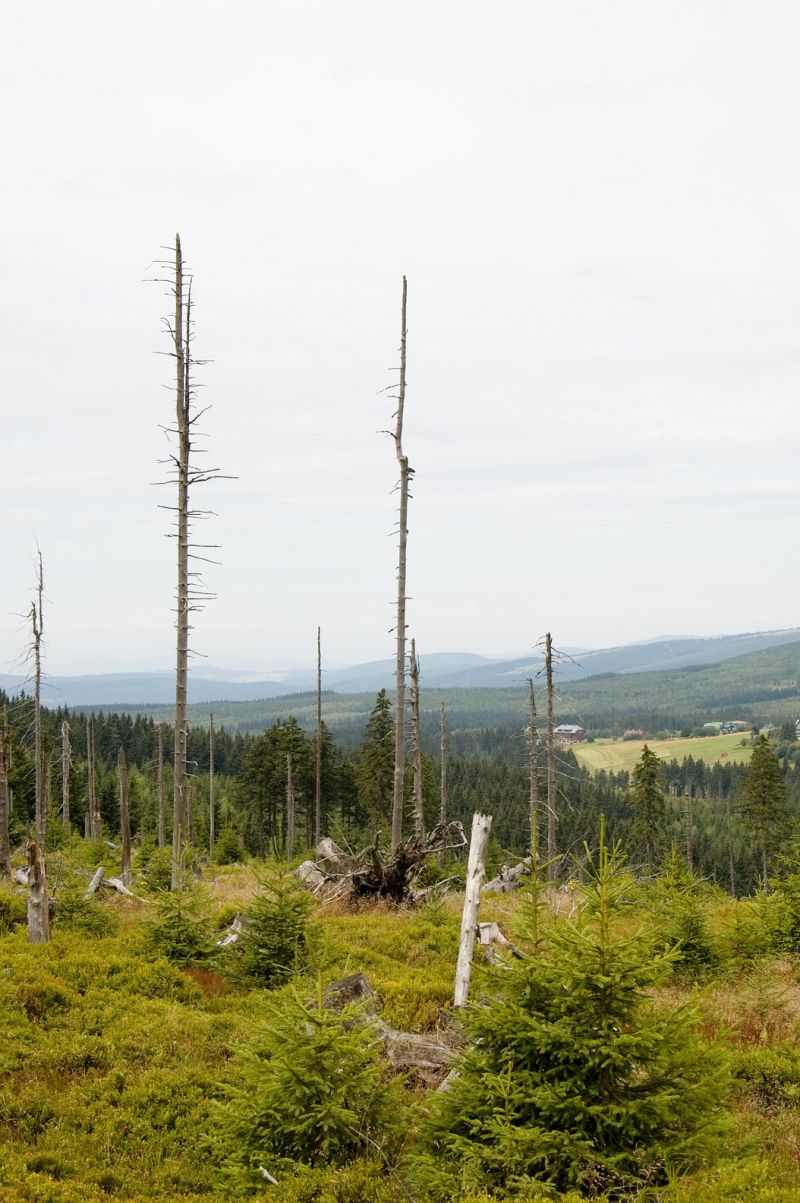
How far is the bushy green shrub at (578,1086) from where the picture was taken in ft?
17.7

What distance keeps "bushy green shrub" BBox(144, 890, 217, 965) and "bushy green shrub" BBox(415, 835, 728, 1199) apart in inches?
328

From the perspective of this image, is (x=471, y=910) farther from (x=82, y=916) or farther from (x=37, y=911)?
(x=82, y=916)

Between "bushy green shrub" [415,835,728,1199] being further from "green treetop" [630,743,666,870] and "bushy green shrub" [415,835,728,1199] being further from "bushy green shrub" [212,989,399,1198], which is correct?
"green treetop" [630,743,666,870]

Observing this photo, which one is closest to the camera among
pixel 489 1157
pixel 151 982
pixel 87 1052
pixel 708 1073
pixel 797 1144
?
pixel 489 1157

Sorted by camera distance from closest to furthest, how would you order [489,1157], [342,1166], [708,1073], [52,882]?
[489,1157] → [708,1073] → [342,1166] → [52,882]

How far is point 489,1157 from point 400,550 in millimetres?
17115

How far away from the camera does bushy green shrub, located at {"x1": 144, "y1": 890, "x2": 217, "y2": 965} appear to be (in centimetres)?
1324

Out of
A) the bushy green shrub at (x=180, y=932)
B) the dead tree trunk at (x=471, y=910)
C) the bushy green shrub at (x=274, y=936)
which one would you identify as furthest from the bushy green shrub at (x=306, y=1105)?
the bushy green shrub at (x=180, y=932)

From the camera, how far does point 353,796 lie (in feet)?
205

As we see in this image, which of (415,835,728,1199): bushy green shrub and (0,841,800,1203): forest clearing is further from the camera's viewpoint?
(0,841,800,1203): forest clearing

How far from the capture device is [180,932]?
1352 cm

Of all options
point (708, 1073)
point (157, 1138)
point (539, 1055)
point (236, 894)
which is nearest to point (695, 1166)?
point (708, 1073)

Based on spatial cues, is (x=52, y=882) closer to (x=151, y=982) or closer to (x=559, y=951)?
(x=151, y=982)

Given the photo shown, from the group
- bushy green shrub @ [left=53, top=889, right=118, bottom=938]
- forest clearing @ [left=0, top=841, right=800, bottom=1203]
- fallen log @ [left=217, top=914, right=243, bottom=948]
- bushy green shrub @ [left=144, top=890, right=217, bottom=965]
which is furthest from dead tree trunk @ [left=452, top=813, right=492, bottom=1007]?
bushy green shrub @ [left=53, top=889, right=118, bottom=938]
